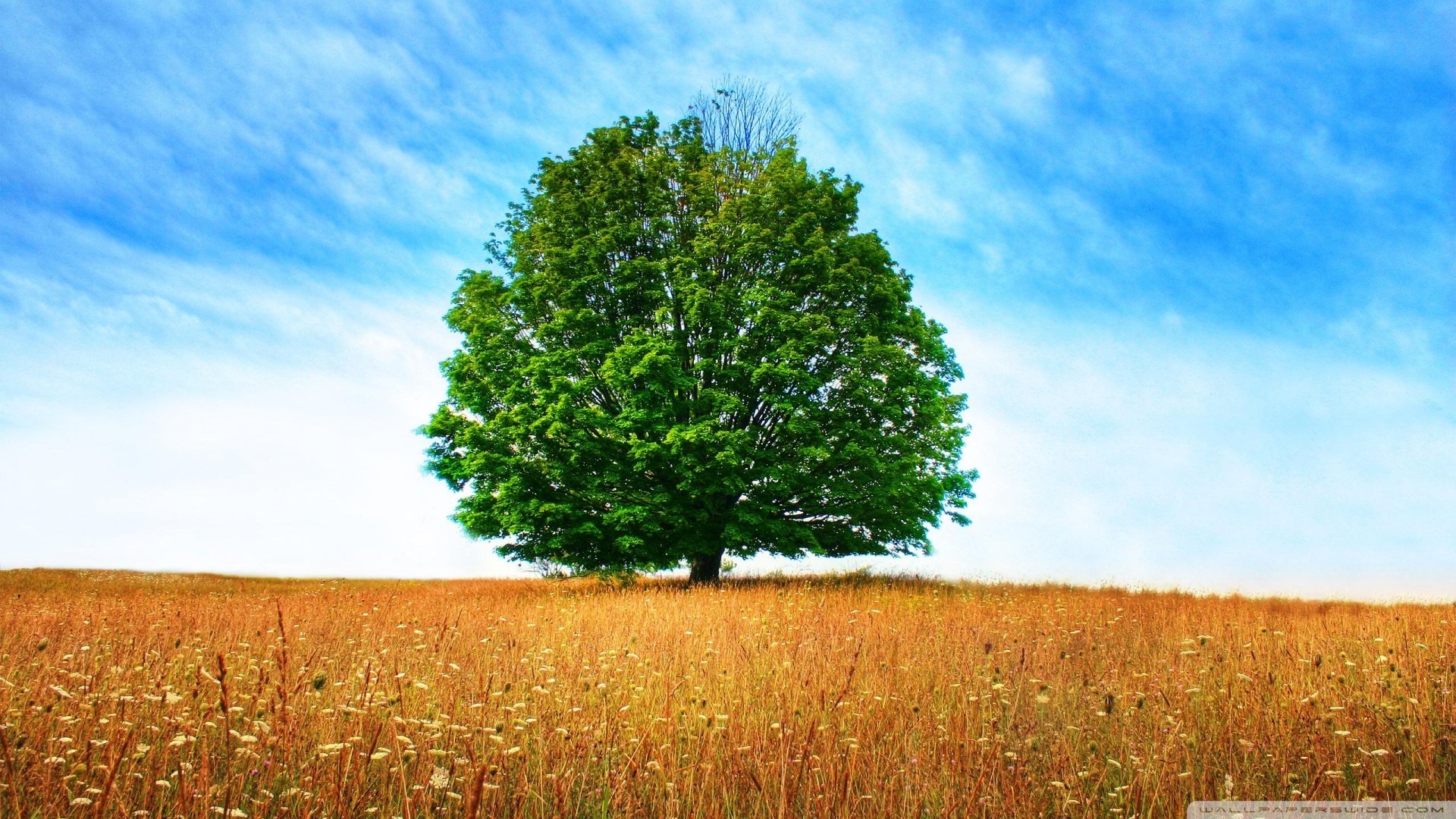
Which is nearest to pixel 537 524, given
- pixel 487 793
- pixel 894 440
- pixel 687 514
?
pixel 687 514

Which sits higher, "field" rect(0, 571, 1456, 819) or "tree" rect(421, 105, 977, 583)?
"tree" rect(421, 105, 977, 583)

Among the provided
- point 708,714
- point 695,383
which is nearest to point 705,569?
point 695,383

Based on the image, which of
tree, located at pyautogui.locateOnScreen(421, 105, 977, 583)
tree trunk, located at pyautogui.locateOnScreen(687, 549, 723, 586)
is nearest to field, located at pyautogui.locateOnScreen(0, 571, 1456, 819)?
tree, located at pyautogui.locateOnScreen(421, 105, 977, 583)

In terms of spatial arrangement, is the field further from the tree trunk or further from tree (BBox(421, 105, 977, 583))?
the tree trunk

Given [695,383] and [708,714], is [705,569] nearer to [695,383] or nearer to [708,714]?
[695,383]

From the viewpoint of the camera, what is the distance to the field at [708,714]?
4.05 m

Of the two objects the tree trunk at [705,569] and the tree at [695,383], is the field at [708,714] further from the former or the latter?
the tree trunk at [705,569]

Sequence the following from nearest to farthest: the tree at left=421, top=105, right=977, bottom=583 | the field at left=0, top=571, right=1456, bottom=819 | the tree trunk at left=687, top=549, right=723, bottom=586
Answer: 1. the field at left=0, top=571, right=1456, bottom=819
2. the tree at left=421, top=105, right=977, bottom=583
3. the tree trunk at left=687, top=549, right=723, bottom=586

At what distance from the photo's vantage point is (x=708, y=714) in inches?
223

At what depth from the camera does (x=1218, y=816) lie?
376 cm

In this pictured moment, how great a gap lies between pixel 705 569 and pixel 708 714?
13342 mm

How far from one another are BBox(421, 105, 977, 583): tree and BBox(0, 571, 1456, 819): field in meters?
4.75

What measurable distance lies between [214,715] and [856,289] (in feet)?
48.2

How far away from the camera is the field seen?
4.05 metres
